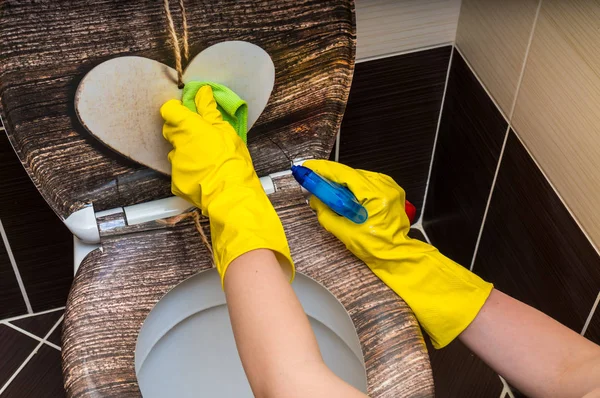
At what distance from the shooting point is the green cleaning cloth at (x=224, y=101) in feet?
2.72

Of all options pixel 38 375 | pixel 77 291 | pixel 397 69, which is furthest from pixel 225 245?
pixel 38 375

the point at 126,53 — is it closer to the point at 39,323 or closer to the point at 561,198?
the point at 561,198

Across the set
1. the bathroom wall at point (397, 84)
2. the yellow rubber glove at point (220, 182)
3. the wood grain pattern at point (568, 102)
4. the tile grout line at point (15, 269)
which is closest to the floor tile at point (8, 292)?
the tile grout line at point (15, 269)

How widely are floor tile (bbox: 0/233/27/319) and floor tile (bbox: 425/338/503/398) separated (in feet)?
2.51

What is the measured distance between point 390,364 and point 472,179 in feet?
1.78

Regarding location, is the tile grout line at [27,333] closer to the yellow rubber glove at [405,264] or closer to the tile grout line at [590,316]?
the yellow rubber glove at [405,264]

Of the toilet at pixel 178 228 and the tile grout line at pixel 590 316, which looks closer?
the toilet at pixel 178 228

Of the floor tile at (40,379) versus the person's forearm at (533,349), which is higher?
the person's forearm at (533,349)

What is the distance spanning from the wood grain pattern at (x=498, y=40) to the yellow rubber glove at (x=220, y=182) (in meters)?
0.45

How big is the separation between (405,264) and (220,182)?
251 millimetres

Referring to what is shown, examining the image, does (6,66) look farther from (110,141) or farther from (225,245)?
(225,245)

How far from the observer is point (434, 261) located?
0.84 meters

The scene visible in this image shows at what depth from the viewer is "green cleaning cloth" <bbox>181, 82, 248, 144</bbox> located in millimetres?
829

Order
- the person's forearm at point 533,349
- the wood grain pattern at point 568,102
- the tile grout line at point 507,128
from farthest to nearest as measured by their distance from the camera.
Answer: the tile grout line at point 507,128
the wood grain pattern at point 568,102
the person's forearm at point 533,349
